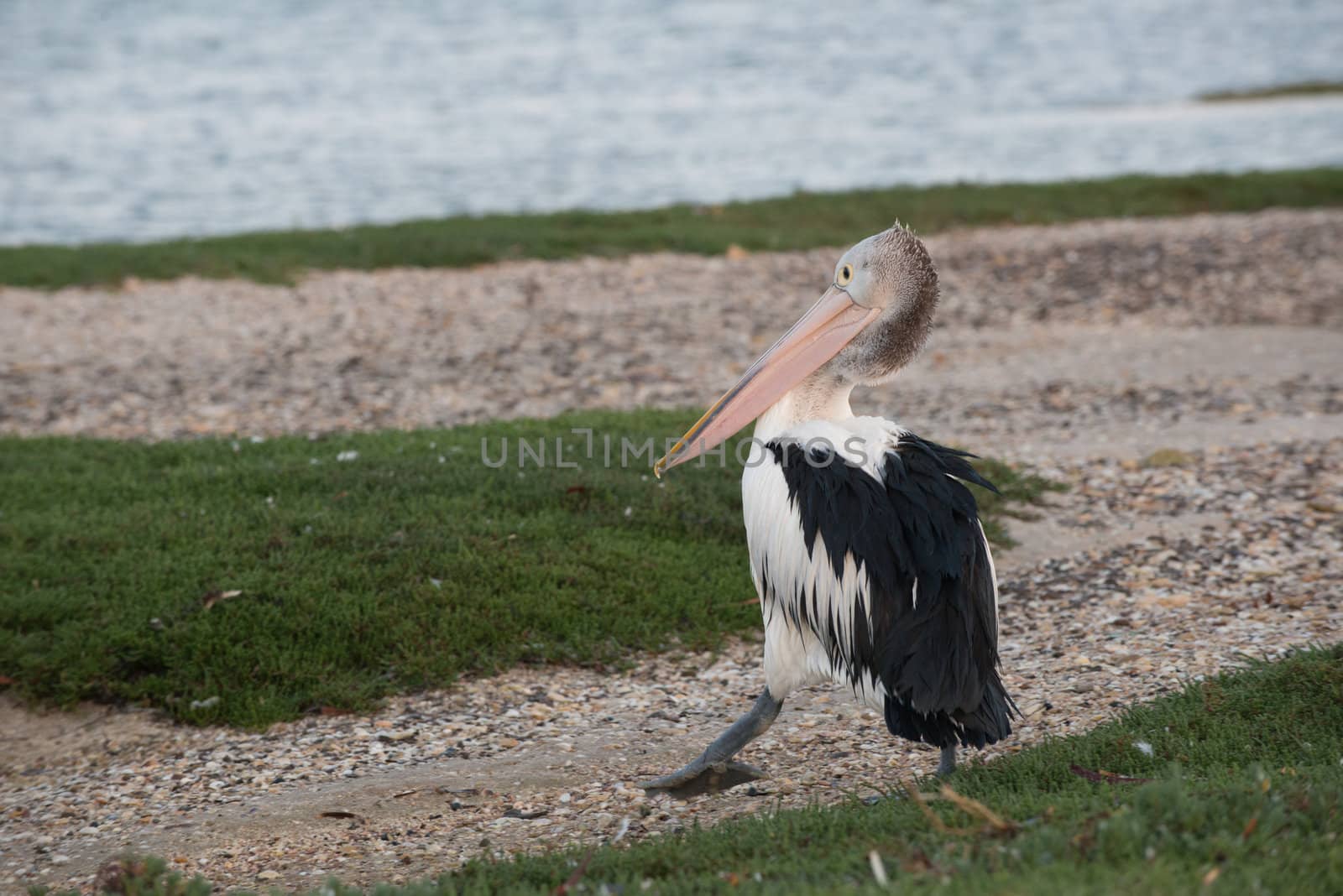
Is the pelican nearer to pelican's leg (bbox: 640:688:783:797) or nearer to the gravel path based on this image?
pelican's leg (bbox: 640:688:783:797)

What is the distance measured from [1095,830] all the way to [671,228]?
12.5 meters

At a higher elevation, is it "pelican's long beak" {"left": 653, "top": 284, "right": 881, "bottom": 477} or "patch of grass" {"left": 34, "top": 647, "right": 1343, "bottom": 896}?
"pelican's long beak" {"left": 653, "top": 284, "right": 881, "bottom": 477}

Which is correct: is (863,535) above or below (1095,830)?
above

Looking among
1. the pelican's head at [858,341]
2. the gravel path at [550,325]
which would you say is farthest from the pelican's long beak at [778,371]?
the gravel path at [550,325]

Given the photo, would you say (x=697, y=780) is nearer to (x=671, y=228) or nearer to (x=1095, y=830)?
(x=1095, y=830)

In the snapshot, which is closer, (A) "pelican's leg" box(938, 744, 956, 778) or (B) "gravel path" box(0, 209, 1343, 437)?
(A) "pelican's leg" box(938, 744, 956, 778)

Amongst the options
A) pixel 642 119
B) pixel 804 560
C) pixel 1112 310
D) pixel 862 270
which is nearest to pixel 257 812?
pixel 804 560

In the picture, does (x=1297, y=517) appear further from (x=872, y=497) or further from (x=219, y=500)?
(x=219, y=500)

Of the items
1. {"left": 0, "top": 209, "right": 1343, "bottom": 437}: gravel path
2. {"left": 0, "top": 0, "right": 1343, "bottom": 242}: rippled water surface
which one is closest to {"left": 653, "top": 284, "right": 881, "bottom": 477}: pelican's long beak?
{"left": 0, "top": 209, "right": 1343, "bottom": 437}: gravel path

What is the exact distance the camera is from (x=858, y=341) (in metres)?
4.70

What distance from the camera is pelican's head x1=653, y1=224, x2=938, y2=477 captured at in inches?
183

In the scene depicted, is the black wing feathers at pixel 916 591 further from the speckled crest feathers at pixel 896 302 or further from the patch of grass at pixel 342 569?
the patch of grass at pixel 342 569

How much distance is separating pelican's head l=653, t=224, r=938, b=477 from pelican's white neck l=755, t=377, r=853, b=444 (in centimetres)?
3

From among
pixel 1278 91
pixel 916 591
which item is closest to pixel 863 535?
pixel 916 591
